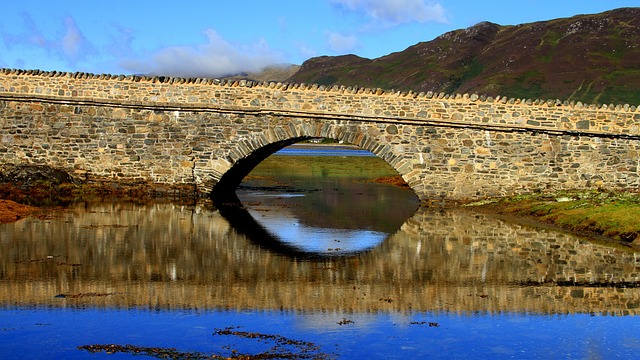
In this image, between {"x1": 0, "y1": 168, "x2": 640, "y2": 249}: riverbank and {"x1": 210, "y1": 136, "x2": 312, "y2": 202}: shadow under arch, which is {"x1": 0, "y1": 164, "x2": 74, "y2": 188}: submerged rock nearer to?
{"x1": 0, "y1": 168, "x2": 640, "y2": 249}: riverbank

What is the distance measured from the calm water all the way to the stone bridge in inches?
187

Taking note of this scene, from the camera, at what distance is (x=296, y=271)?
16.2m

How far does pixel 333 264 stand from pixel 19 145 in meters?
17.8

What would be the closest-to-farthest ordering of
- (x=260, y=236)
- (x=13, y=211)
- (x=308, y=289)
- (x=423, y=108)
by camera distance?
(x=308, y=289) < (x=260, y=236) < (x=13, y=211) < (x=423, y=108)

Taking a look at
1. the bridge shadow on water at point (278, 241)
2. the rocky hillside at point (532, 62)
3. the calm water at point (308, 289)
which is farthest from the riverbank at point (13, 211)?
the rocky hillside at point (532, 62)

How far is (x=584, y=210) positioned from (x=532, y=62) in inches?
4746

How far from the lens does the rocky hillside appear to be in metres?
122

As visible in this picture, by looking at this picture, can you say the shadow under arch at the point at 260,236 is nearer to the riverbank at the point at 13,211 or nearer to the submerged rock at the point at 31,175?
the riverbank at the point at 13,211

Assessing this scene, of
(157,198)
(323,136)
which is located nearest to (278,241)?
(323,136)

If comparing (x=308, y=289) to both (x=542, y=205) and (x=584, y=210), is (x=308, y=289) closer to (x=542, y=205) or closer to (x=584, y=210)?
(x=584, y=210)

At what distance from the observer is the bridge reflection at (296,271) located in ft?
44.5

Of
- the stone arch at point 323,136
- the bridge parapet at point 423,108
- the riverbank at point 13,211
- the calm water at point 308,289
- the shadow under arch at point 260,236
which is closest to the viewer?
the calm water at point 308,289

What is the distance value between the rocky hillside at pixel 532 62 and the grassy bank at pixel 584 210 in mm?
81867

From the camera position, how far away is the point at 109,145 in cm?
3078
